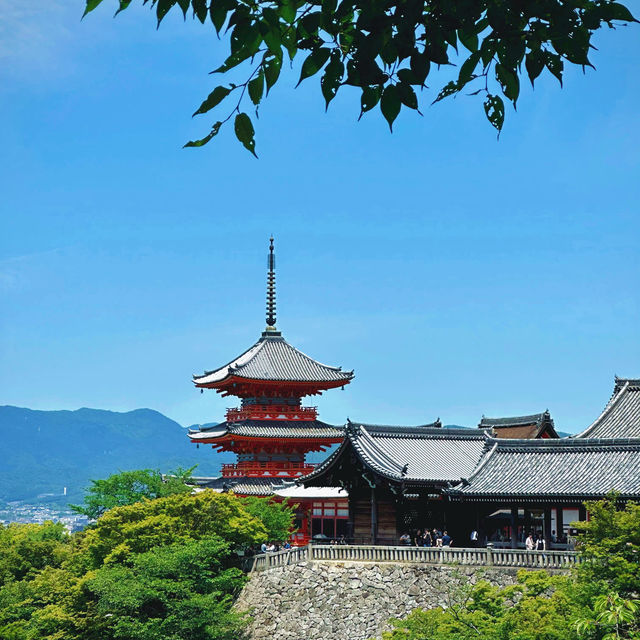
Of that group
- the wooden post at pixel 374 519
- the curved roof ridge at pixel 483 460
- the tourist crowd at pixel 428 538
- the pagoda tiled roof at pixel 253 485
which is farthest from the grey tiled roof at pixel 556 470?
the pagoda tiled roof at pixel 253 485

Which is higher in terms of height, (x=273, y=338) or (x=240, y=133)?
(x=273, y=338)

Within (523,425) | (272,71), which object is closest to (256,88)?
(272,71)

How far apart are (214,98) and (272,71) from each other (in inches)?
16.5

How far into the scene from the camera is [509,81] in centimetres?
524

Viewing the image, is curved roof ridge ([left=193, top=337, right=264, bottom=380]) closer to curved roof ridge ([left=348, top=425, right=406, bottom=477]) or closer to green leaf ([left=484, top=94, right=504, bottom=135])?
curved roof ridge ([left=348, top=425, right=406, bottom=477])

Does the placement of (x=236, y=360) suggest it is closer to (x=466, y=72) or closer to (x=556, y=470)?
(x=556, y=470)

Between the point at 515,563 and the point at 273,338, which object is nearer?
the point at 515,563

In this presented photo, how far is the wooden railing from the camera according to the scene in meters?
30.8

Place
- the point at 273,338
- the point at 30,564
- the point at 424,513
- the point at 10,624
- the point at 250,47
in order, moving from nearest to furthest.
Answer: the point at 250,47
the point at 10,624
the point at 424,513
the point at 30,564
the point at 273,338

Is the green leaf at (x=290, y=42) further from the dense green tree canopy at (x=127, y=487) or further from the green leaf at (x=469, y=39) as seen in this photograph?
the dense green tree canopy at (x=127, y=487)

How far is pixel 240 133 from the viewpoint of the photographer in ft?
16.8

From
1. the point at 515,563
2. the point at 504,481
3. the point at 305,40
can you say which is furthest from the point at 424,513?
the point at 305,40

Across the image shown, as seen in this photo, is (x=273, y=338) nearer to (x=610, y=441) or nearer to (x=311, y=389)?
(x=311, y=389)

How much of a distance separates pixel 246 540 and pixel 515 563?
10.4m
